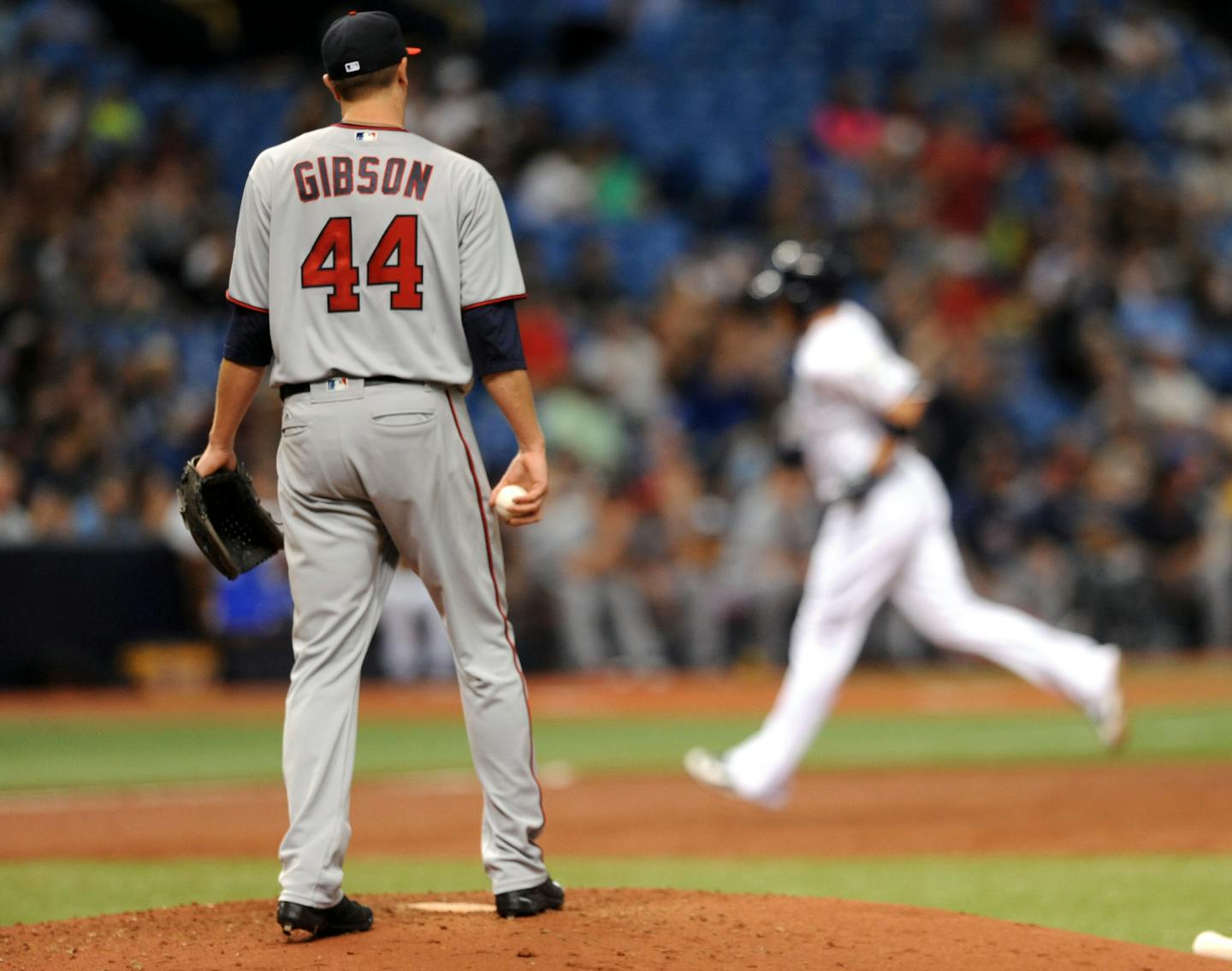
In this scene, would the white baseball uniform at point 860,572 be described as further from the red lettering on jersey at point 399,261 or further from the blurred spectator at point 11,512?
the blurred spectator at point 11,512

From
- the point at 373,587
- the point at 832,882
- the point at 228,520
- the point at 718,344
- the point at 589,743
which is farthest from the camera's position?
the point at 718,344

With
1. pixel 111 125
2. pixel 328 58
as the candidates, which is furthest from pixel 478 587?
pixel 111 125

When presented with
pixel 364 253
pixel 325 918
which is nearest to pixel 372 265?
pixel 364 253

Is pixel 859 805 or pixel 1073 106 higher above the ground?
pixel 1073 106

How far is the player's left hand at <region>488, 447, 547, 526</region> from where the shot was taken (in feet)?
15.3

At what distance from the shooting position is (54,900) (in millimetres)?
6234

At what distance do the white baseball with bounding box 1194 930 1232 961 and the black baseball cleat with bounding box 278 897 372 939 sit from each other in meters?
2.14

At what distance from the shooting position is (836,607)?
7.98 meters

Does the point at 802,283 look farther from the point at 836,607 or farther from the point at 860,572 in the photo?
the point at 836,607

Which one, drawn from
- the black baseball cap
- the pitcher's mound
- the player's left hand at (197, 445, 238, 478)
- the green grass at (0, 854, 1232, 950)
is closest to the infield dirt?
the pitcher's mound

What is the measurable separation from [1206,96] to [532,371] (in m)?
9.73

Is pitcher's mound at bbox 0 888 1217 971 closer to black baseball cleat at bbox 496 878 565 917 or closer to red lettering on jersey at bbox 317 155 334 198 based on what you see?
black baseball cleat at bbox 496 878 565 917

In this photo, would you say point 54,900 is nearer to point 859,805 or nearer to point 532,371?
point 859,805

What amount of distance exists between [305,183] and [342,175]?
10cm
